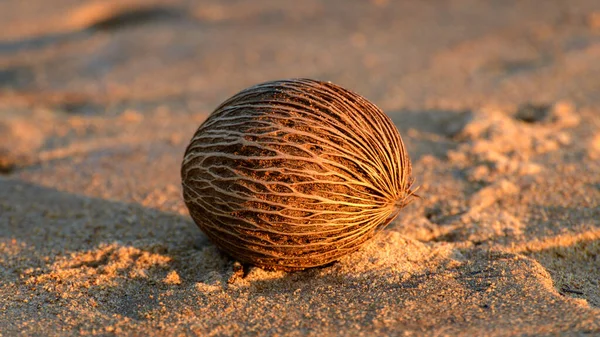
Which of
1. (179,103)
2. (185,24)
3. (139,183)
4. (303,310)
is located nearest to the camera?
(303,310)

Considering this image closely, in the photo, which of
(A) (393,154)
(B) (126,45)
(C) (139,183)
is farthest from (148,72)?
(A) (393,154)

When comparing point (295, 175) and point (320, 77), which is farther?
point (320, 77)

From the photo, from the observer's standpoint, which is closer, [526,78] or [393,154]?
[393,154]

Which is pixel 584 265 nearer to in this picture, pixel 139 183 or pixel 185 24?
pixel 139 183
